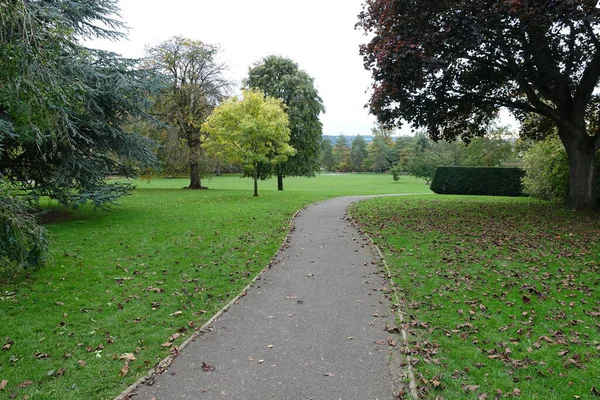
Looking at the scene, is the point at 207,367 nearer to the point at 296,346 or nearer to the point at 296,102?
the point at 296,346

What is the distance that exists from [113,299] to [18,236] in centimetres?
188

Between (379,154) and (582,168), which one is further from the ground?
(379,154)

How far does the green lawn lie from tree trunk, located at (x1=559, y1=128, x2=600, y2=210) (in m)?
3.14

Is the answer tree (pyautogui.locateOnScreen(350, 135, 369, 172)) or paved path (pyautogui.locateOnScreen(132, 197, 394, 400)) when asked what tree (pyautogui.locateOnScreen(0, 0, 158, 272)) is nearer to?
paved path (pyautogui.locateOnScreen(132, 197, 394, 400))

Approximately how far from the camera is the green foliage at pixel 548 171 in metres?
18.1

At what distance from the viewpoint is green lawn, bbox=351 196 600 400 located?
164 inches

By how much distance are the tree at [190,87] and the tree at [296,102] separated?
364cm

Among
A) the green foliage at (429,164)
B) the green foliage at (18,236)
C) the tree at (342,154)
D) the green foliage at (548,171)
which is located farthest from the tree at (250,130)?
the tree at (342,154)

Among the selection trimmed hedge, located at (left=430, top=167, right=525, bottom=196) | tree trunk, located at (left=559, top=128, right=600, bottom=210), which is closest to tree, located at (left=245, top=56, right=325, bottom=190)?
trimmed hedge, located at (left=430, top=167, right=525, bottom=196)

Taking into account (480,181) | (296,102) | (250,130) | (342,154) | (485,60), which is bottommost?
(480,181)

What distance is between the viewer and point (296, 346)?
4.93 metres

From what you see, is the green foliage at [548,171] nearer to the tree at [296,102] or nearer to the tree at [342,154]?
the tree at [296,102]

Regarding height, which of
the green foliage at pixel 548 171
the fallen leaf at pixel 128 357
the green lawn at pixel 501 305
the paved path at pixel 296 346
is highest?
the green foliage at pixel 548 171

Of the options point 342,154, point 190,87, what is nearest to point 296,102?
point 190,87
